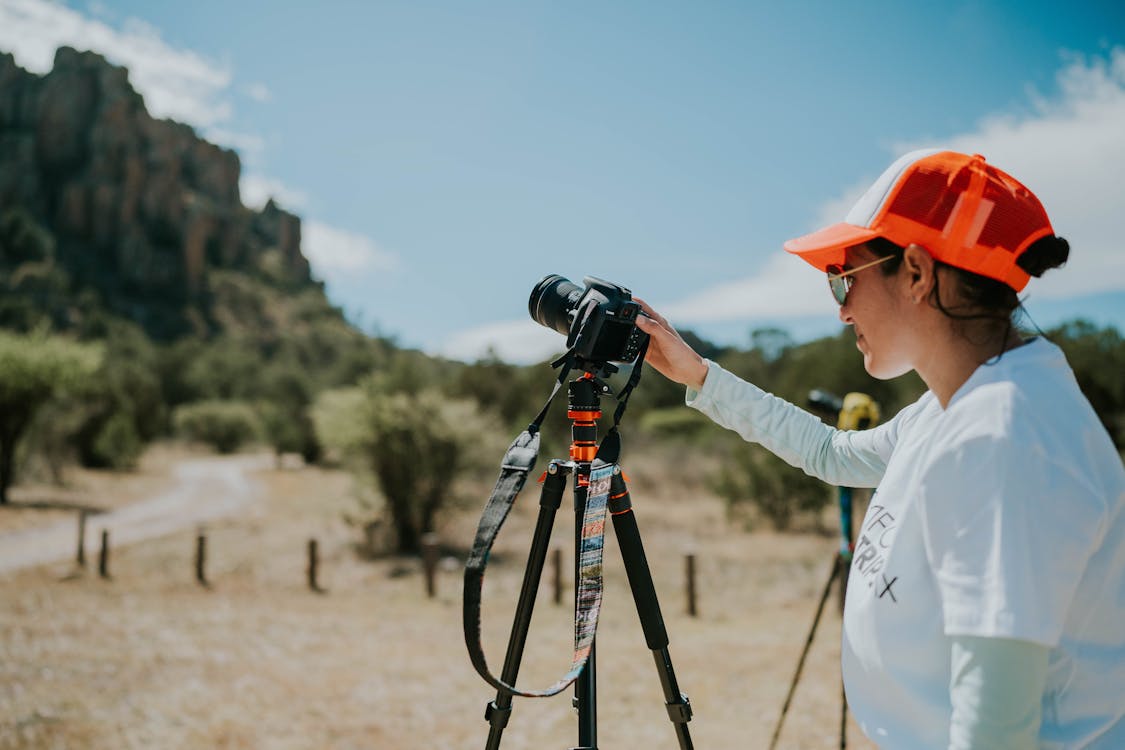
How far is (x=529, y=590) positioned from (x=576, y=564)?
A: 0.11m

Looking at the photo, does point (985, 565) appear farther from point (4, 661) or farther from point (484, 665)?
point (4, 661)

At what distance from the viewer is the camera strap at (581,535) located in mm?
1248

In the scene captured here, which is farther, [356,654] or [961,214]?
[356,654]

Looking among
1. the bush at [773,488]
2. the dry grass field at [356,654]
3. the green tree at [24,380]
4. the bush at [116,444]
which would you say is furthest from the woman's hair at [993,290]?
the bush at [116,444]

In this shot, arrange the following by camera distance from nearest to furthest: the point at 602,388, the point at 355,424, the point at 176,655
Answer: the point at 602,388, the point at 176,655, the point at 355,424

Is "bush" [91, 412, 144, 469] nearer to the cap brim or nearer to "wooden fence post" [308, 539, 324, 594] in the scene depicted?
"wooden fence post" [308, 539, 324, 594]

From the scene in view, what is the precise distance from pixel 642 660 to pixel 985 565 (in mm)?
5853

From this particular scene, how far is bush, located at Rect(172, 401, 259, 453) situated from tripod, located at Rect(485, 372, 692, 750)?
3329cm

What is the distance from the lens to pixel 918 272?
3.34 feet

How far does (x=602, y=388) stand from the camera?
1621 millimetres

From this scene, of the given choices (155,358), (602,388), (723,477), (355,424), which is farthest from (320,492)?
(155,358)

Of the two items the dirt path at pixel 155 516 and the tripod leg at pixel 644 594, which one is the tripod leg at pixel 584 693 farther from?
the dirt path at pixel 155 516

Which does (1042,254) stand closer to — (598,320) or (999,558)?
(999,558)

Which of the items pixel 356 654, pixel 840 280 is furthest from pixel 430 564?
pixel 840 280
